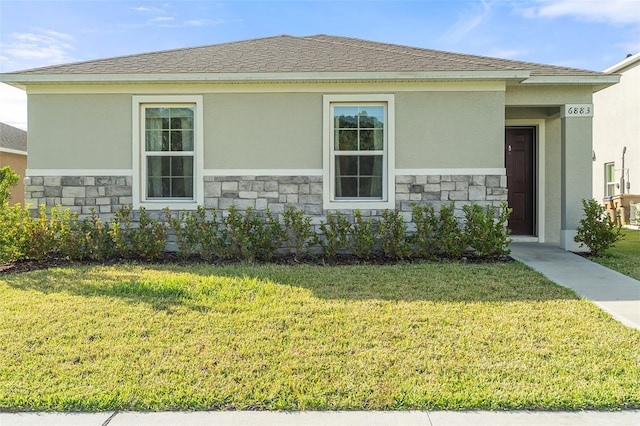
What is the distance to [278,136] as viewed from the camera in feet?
28.0

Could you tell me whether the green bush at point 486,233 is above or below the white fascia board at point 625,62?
below

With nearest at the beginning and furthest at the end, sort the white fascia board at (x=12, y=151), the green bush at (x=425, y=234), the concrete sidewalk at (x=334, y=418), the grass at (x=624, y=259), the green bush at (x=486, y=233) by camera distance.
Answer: the concrete sidewalk at (x=334, y=418) → the grass at (x=624, y=259) → the green bush at (x=486, y=233) → the green bush at (x=425, y=234) → the white fascia board at (x=12, y=151)

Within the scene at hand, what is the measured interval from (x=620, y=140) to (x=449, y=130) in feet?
38.3

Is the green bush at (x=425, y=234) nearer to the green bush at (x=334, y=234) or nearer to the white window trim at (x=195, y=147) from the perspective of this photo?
the green bush at (x=334, y=234)

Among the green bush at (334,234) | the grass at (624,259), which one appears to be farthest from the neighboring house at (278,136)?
the grass at (624,259)

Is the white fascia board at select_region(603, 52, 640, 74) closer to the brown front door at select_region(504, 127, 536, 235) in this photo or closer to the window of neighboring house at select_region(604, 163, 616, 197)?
the window of neighboring house at select_region(604, 163, 616, 197)

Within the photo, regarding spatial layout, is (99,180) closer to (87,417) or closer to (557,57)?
(87,417)

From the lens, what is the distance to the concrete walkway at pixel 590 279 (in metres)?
5.20

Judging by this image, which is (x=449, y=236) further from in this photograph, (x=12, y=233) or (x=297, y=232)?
(x=12, y=233)

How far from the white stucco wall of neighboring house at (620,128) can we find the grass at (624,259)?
22.3ft

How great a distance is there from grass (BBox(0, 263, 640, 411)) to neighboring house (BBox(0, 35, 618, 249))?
2566mm

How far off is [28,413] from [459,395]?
9.24 ft

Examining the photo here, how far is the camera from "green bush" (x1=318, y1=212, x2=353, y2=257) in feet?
26.2

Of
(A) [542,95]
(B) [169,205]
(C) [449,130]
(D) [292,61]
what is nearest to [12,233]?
(B) [169,205]
